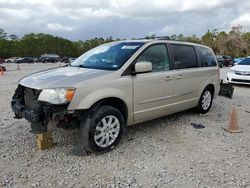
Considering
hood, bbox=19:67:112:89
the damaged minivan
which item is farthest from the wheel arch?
→ hood, bbox=19:67:112:89

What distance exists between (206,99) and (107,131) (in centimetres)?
336

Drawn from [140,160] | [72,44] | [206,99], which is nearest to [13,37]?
[72,44]

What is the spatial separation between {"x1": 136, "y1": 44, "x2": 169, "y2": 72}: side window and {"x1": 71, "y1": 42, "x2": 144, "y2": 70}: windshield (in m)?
0.18

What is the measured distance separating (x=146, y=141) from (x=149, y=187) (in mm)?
1486

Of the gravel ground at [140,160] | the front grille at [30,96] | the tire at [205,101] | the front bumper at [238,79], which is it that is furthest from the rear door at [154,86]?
the front bumper at [238,79]

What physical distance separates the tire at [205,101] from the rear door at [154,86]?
4.75ft

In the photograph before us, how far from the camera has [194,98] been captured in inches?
238

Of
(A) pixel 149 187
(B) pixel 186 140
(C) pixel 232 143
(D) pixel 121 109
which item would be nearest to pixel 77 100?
(D) pixel 121 109

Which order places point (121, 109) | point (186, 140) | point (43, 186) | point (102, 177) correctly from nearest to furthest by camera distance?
point (43, 186)
point (102, 177)
point (121, 109)
point (186, 140)

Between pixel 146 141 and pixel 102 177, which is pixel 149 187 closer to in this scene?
pixel 102 177

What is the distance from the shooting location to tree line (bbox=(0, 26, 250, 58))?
6150cm

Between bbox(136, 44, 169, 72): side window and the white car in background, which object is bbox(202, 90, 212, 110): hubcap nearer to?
bbox(136, 44, 169, 72): side window

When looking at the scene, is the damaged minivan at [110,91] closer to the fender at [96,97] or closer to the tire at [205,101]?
the fender at [96,97]

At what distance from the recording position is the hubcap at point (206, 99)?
650cm
